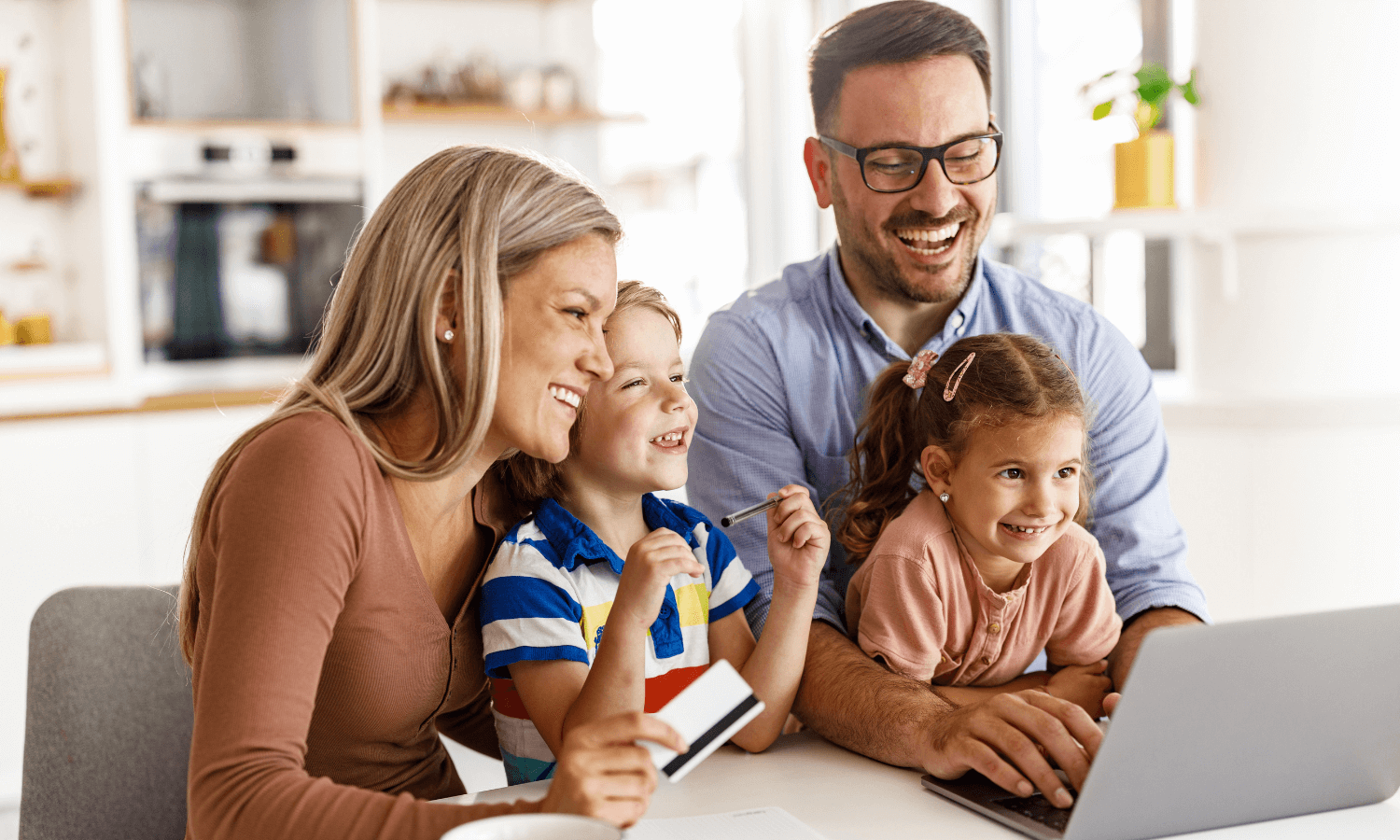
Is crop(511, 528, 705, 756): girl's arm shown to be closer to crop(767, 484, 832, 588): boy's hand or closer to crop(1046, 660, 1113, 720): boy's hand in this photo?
crop(767, 484, 832, 588): boy's hand

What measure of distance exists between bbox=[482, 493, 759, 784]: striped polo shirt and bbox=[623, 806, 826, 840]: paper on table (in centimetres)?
25

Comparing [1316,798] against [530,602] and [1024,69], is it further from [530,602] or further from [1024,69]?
[1024,69]

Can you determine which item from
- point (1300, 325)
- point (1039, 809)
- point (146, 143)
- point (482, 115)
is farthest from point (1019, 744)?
point (482, 115)

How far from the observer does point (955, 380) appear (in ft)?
4.88

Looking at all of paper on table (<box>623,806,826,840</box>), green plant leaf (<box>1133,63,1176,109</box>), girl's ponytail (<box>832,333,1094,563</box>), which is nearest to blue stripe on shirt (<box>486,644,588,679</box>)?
paper on table (<box>623,806,826,840</box>)

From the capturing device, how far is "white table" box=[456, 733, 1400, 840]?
1056 mm

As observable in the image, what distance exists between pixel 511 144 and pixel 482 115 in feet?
1.76

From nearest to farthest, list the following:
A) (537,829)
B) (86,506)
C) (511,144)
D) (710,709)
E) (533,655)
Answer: (537,829)
(710,709)
(533,655)
(86,506)
(511,144)

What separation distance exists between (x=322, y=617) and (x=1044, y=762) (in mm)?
624

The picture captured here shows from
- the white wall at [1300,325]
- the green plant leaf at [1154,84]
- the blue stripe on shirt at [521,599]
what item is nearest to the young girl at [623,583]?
the blue stripe on shirt at [521,599]

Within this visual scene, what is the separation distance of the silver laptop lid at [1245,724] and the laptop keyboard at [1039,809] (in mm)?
46

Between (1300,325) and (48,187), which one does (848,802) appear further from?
(48,187)

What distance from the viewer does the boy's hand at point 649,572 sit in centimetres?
114

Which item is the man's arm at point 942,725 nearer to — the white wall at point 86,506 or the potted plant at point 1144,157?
the potted plant at point 1144,157
